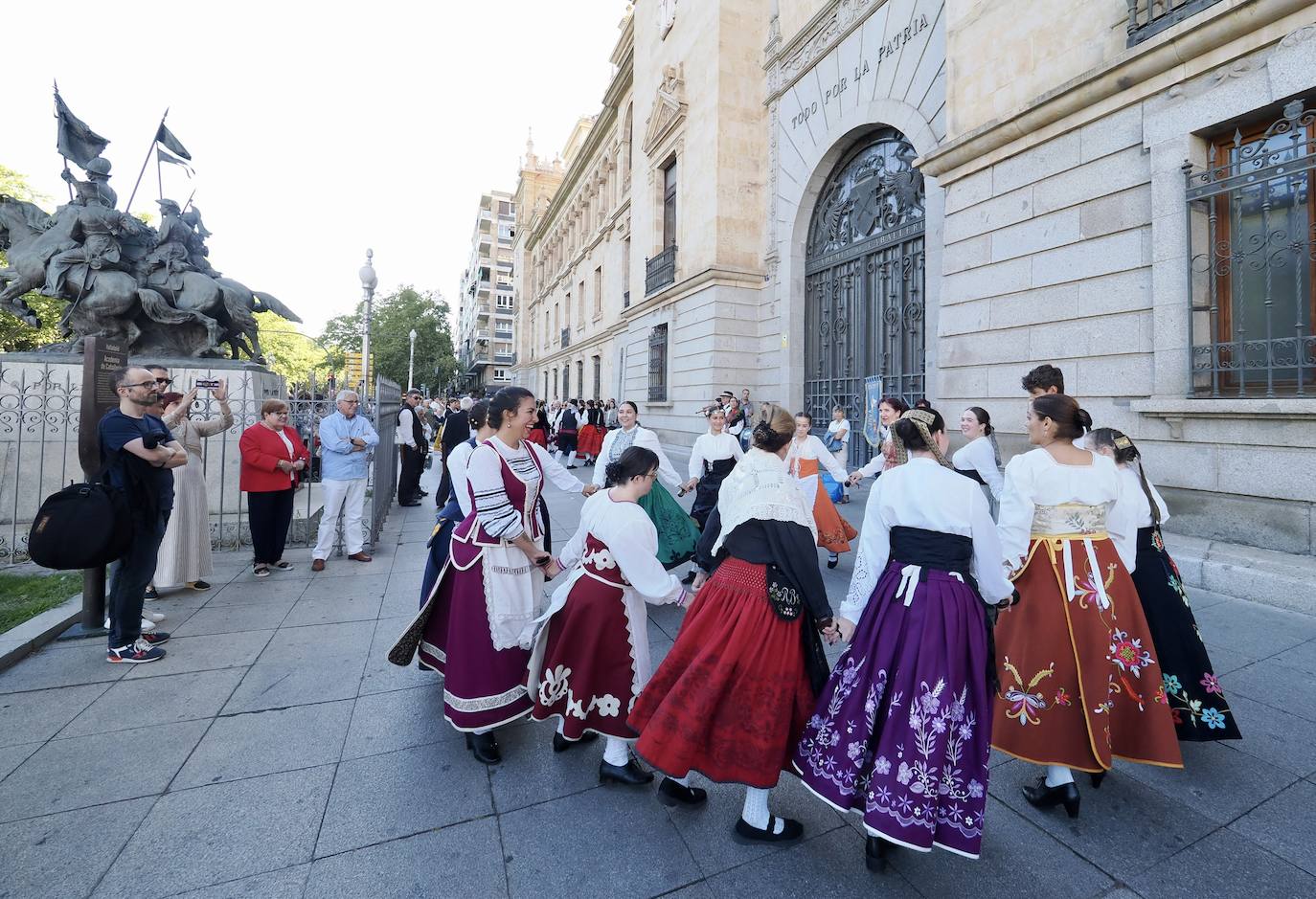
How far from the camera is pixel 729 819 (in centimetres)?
251

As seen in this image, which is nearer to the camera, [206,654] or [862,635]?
[862,635]

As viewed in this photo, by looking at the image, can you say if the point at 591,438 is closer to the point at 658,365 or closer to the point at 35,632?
the point at 658,365

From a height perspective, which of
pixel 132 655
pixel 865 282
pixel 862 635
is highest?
pixel 865 282

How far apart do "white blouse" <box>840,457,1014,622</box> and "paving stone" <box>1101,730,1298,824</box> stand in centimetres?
129

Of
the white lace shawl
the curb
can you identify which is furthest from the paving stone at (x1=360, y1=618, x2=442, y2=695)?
the white lace shawl

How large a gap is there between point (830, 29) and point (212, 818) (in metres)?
15.2

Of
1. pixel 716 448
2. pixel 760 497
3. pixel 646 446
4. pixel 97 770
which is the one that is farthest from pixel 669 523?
pixel 97 770

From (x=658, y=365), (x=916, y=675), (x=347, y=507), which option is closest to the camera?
(x=916, y=675)

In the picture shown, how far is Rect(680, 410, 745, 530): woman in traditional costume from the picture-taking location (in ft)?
19.5

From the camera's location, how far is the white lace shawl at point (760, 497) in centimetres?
250

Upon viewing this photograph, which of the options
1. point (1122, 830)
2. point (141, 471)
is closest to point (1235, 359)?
point (1122, 830)

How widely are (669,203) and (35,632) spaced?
1805 cm

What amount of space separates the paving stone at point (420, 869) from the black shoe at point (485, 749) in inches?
18.5

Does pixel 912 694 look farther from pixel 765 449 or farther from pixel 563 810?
pixel 563 810
